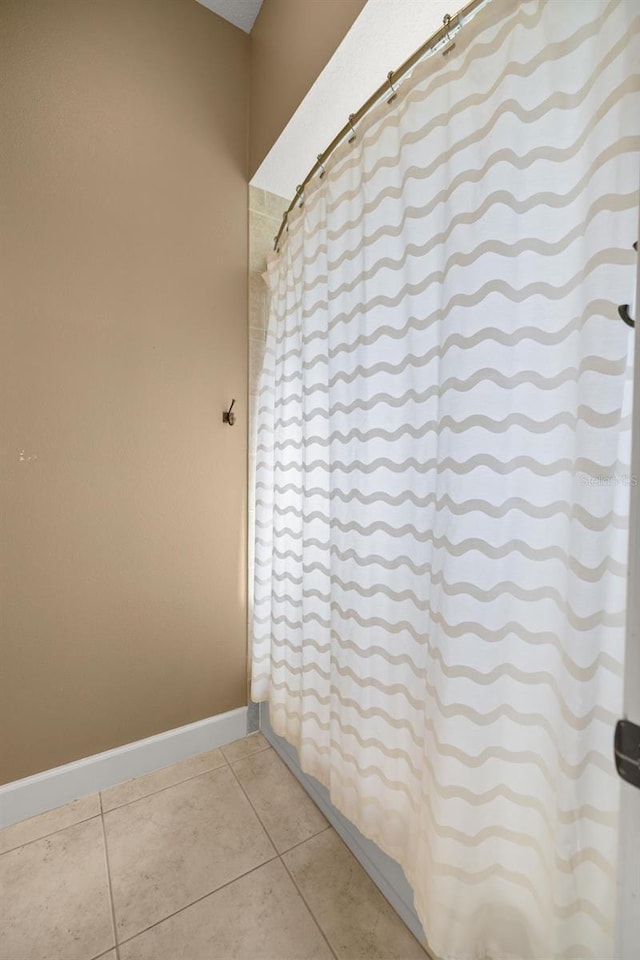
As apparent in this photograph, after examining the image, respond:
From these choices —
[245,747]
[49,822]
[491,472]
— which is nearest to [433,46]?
[491,472]

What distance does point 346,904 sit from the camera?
1.04m

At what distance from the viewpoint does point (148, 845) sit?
3.94 ft

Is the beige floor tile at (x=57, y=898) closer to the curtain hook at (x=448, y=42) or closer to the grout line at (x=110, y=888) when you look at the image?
the grout line at (x=110, y=888)

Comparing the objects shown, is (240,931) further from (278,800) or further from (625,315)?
(625,315)

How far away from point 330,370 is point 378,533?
49 centimetres

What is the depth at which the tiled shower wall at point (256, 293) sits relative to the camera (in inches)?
65.3

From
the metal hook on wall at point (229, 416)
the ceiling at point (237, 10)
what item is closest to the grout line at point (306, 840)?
the metal hook on wall at point (229, 416)

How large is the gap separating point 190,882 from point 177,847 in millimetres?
124

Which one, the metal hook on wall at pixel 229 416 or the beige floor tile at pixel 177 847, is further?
the metal hook on wall at pixel 229 416

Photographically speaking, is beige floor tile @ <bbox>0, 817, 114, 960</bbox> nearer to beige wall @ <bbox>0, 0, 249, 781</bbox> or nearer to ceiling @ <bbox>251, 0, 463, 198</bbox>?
beige wall @ <bbox>0, 0, 249, 781</bbox>

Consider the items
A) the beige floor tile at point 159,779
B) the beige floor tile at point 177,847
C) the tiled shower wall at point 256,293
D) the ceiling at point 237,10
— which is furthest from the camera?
the tiled shower wall at point 256,293

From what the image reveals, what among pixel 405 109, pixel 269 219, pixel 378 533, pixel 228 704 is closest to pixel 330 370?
pixel 378 533

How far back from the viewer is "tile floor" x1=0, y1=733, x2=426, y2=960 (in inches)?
37.5

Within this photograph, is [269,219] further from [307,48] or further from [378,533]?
[378,533]
